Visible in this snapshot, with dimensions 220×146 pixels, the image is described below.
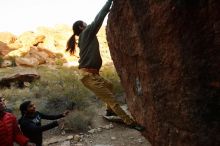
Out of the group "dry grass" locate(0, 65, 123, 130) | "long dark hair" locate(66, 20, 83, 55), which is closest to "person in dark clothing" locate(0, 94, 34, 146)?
"long dark hair" locate(66, 20, 83, 55)

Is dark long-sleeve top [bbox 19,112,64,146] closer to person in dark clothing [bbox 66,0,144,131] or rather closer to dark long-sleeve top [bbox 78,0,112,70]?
person in dark clothing [bbox 66,0,144,131]

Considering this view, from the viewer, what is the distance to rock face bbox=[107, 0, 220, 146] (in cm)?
347

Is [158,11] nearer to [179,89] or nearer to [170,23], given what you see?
[170,23]

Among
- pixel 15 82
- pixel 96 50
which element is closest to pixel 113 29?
pixel 96 50

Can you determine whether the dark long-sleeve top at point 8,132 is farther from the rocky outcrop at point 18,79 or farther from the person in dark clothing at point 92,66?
the rocky outcrop at point 18,79

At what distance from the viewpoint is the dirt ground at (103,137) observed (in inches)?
293

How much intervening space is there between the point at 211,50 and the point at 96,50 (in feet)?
7.46

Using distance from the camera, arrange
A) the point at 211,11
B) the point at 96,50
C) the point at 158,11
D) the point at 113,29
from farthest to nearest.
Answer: the point at 96,50 → the point at 113,29 → the point at 158,11 → the point at 211,11


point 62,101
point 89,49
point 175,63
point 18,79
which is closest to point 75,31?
point 89,49

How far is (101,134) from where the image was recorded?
26.9ft

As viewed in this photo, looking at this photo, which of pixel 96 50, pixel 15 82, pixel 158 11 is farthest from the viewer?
pixel 15 82

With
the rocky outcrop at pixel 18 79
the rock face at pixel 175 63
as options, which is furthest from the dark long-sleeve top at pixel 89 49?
the rocky outcrop at pixel 18 79

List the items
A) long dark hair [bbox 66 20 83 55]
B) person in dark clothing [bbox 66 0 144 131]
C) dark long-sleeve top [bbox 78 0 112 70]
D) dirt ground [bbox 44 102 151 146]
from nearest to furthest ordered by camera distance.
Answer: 1. dark long-sleeve top [bbox 78 0 112 70]
2. person in dark clothing [bbox 66 0 144 131]
3. long dark hair [bbox 66 20 83 55]
4. dirt ground [bbox 44 102 151 146]

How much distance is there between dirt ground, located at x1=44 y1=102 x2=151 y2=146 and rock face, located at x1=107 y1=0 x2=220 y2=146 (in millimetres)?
2731
